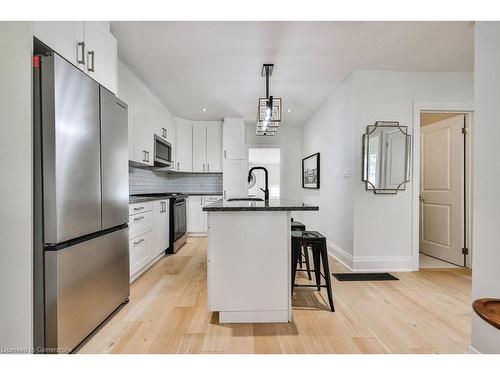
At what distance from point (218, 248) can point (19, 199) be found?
1181 mm

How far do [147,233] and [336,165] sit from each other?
2.77 meters

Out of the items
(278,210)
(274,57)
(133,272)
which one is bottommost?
(133,272)

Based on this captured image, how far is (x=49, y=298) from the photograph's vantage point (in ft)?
4.70

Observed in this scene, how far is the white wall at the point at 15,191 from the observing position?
1382mm

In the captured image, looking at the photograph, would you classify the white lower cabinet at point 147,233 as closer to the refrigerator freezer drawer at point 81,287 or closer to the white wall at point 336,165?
the refrigerator freezer drawer at point 81,287

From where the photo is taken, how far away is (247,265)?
197cm

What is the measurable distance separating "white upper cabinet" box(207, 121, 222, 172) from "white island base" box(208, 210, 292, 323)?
12.8 feet

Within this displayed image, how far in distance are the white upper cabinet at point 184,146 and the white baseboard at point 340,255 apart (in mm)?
3239

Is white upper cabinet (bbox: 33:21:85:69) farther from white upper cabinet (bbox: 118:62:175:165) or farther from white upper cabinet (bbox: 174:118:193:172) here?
white upper cabinet (bbox: 174:118:193:172)
